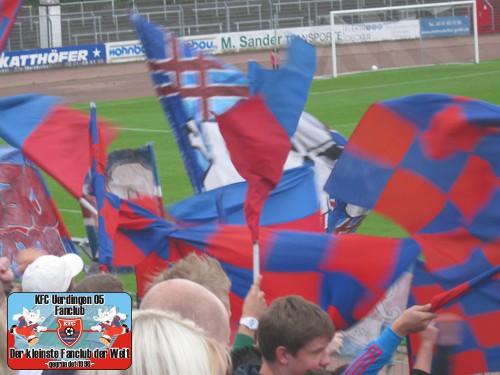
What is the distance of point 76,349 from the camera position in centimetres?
246

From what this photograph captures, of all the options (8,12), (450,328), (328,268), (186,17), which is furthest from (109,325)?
(186,17)

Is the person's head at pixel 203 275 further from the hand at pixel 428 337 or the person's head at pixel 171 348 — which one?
the person's head at pixel 171 348

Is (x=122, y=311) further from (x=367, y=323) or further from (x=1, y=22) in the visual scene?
(x=1, y=22)

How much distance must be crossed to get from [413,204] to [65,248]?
10.2 feet

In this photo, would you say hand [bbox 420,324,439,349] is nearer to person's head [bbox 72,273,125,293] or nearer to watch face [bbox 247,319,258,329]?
watch face [bbox 247,319,258,329]

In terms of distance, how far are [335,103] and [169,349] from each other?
21329mm

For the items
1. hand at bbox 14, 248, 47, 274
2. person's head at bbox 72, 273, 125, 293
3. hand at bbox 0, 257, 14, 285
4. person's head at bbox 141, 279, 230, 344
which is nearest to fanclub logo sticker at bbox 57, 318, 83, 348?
person's head at bbox 141, 279, 230, 344

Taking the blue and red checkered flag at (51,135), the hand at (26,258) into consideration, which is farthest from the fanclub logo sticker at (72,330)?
the blue and red checkered flag at (51,135)

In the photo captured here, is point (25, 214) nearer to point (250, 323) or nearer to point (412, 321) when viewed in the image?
point (250, 323)

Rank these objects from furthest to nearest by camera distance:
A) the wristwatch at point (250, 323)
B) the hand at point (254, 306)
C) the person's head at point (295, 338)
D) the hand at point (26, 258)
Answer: the hand at point (26, 258) < the hand at point (254, 306) < the wristwatch at point (250, 323) < the person's head at point (295, 338)

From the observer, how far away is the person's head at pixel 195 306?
319 centimetres

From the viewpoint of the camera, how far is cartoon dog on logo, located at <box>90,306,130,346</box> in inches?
97.1

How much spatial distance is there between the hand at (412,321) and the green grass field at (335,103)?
373 inches

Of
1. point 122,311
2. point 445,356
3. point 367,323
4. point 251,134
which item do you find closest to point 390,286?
point 367,323
